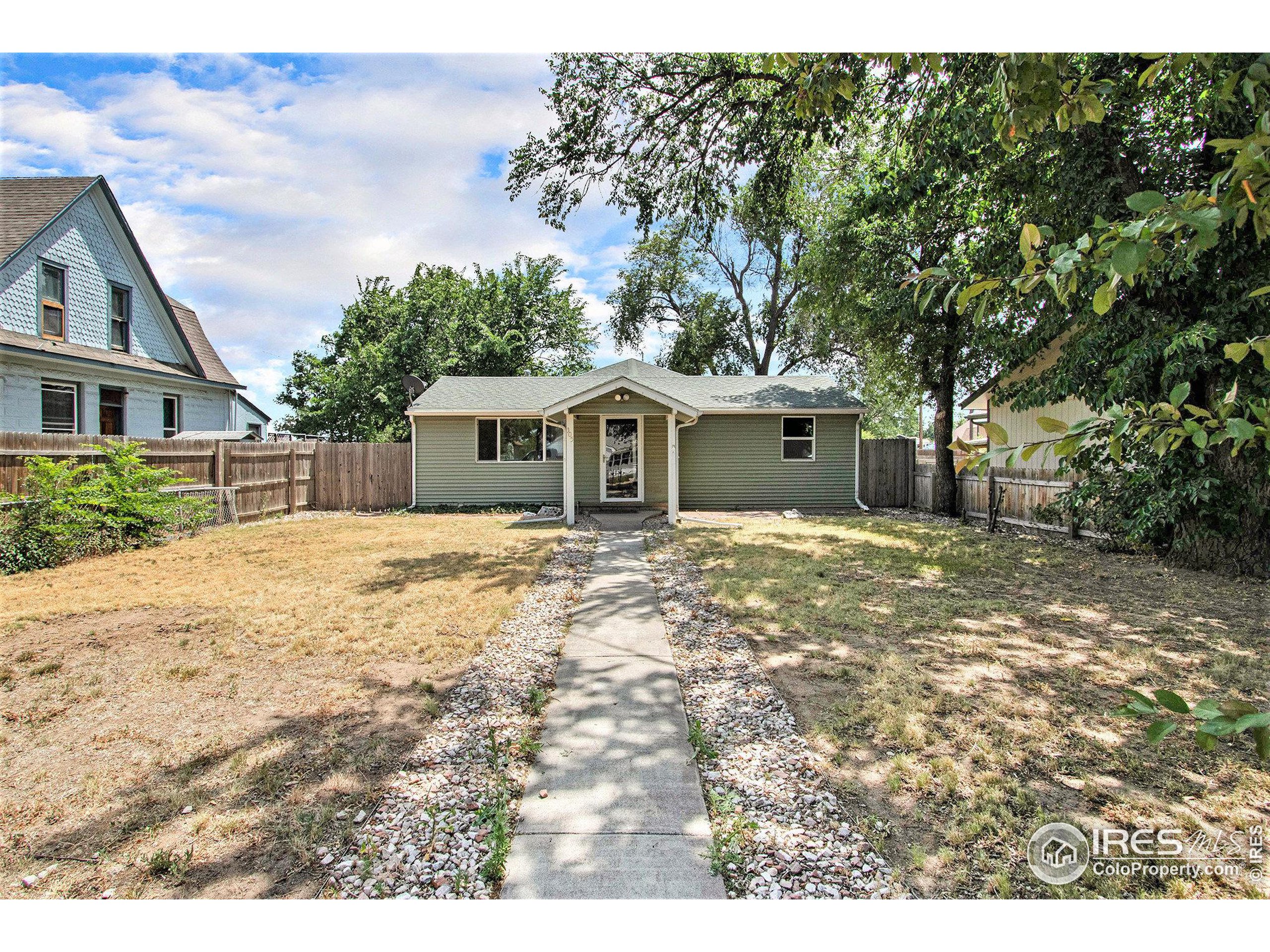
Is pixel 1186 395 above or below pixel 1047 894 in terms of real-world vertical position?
above

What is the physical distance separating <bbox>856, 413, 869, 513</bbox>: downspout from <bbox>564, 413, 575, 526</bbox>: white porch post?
748 centimetres

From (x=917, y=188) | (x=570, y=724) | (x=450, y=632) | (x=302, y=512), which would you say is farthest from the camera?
(x=302, y=512)

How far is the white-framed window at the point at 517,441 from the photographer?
14570mm

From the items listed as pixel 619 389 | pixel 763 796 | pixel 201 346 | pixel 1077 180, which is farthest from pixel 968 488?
pixel 201 346

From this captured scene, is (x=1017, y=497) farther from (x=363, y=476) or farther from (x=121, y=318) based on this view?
(x=121, y=318)

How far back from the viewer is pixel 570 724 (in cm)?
317

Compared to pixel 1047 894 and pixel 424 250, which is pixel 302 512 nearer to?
pixel 424 250

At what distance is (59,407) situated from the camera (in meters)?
11.6

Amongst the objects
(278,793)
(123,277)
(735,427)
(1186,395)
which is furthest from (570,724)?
(123,277)

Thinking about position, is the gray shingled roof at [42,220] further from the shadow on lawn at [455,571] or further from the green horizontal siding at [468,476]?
the shadow on lawn at [455,571]

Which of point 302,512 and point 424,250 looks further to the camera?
point 302,512

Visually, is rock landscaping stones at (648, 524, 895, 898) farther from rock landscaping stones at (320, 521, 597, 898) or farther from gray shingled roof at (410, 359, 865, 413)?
gray shingled roof at (410, 359, 865, 413)

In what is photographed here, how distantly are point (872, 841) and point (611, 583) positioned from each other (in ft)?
15.5
